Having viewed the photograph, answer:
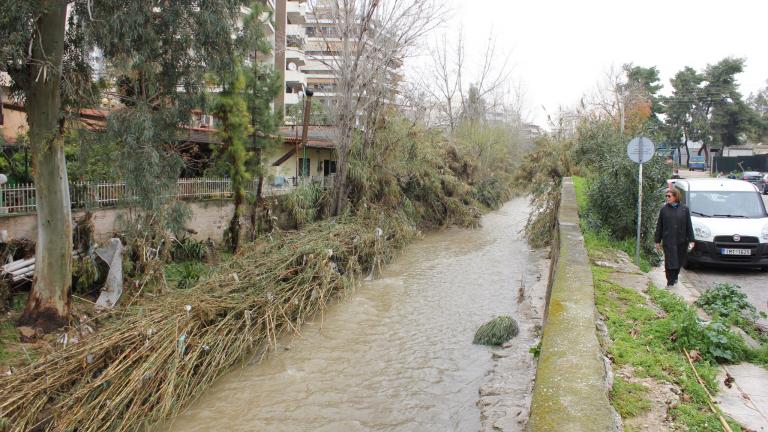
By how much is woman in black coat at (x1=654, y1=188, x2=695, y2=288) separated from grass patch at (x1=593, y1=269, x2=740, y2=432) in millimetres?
1242

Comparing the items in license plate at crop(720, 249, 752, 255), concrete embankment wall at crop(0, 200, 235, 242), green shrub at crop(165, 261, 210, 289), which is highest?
concrete embankment wall at crop(0, 200, 235, 242)

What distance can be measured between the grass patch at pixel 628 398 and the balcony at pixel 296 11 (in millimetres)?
42975

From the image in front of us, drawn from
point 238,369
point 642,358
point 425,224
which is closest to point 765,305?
point 642,358

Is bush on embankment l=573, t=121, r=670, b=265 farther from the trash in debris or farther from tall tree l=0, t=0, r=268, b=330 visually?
the trash in debris

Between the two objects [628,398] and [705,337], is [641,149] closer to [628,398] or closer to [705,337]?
[705,337]

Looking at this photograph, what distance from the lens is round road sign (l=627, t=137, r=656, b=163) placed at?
33.6ft

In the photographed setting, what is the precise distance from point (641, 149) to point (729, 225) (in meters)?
2.59

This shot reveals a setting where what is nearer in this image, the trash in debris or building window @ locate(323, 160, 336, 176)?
the trash in debris

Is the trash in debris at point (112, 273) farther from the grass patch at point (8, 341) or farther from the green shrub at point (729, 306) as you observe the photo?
the green shrub at point (729, 306)

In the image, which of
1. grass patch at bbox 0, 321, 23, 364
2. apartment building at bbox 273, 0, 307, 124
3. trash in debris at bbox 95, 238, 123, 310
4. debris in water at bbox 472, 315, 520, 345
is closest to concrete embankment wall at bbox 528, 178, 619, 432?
debris in water at bbox 472, 315, 520, 345

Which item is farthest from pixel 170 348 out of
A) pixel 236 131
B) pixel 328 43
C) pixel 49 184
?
pixel 328 43

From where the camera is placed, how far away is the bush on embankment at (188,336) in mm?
6258

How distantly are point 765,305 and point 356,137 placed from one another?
1389 cm

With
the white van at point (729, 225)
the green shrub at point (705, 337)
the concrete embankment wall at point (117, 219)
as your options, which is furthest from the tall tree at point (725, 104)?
the green shrub at point (705, 337)
